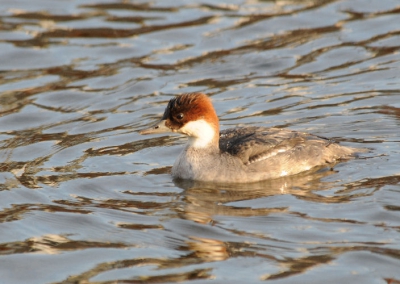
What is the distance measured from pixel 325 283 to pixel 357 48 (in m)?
9.05

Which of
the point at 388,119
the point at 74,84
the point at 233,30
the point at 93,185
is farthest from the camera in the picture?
the point at 233,30

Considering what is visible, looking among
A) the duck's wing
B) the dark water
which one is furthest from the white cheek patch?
the dark water

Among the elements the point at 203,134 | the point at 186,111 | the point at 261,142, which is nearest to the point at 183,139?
the point at 203,134

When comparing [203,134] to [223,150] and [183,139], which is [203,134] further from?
[183,139]

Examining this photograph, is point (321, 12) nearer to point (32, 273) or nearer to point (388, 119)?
point (388, 119)

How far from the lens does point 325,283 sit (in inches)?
316

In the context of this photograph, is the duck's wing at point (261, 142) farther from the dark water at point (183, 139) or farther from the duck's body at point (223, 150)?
the dark water at point (183, 139)

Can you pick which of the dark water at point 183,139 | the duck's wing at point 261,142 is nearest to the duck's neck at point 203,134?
the duck's wing at point 261,142

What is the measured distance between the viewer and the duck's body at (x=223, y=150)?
11.2 m

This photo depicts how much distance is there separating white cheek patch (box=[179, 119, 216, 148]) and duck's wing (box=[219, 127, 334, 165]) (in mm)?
253

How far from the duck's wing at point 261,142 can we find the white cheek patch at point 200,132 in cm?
25

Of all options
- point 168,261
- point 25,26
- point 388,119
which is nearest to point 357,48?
point 388,119

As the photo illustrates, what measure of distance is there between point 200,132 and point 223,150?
40 cm

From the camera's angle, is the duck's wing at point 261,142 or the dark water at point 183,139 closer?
the dark water at point 183,139
